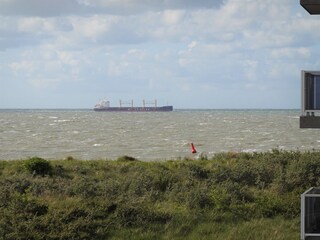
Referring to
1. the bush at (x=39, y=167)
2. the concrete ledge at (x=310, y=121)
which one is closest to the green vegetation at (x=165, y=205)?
the bush at (x=39, y=167)

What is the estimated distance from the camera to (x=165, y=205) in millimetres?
22078

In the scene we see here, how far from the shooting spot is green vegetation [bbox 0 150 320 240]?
60.5ft

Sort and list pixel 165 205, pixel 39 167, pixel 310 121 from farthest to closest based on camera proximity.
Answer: pixel 39 167, pixel 165 205, pixel 310 121

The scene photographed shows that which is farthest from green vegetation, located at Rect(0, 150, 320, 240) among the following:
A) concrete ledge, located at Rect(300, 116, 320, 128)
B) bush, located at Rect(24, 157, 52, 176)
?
concrete ledge, located at Rect(300, 116, 320, 128)

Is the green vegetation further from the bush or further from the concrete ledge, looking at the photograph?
the concrete ledge

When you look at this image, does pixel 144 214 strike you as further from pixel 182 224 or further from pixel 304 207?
pixel 304 207

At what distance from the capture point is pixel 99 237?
60.0 ft

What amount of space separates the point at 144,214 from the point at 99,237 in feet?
6.62

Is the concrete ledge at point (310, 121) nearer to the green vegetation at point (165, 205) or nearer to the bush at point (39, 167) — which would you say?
the green vegetation at point (165, 205)

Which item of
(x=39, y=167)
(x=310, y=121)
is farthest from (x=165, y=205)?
(x=39, y=167)

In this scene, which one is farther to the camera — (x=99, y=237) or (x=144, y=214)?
(x=144, y=214)

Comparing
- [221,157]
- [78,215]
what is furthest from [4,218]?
[221,157]

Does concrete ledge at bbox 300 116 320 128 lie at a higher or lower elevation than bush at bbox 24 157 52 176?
higher

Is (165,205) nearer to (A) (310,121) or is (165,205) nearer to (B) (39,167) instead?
Answer: (A) (310,121)
